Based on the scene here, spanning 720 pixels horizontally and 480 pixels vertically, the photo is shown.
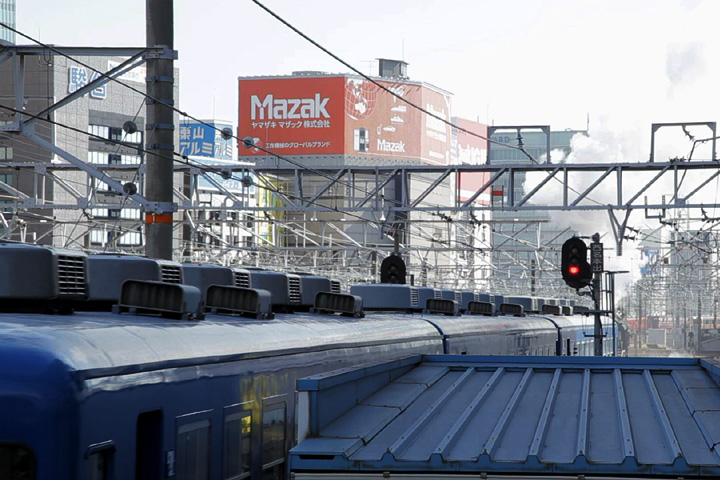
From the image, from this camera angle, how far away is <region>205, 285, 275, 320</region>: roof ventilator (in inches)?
392

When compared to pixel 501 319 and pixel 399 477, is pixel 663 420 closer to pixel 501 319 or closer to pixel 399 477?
pixel 399 477

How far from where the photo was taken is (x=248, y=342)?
862 cm

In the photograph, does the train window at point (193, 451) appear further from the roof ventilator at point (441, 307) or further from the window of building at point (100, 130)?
the window of building at point (100, 130)

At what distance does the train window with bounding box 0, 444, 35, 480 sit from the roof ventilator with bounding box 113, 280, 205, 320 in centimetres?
270

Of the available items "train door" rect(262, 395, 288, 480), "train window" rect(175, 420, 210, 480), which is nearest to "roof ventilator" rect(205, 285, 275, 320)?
"train door" rect(262, 395, 288, 480)

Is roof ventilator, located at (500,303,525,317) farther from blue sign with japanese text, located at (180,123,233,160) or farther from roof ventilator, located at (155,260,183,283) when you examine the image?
blue sign with japanese text, located at (180,123,233,160)

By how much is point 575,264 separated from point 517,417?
47.4 ft

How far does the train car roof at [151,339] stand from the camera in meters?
6.16

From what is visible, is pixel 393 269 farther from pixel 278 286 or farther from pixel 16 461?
pixel 16 461

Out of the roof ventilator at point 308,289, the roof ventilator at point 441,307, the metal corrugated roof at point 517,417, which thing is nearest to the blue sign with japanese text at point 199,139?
the roof ventilator at point 441,307

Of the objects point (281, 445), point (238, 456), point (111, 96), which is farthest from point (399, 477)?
point (111, 96)

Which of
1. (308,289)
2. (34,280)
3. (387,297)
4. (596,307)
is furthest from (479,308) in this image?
(34,280)

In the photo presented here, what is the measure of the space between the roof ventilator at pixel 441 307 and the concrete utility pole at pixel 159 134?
18.9ft

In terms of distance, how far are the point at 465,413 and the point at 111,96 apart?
93.1 meters
